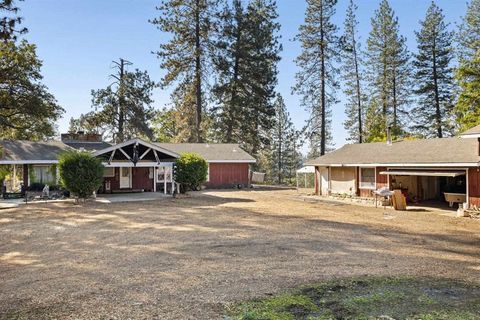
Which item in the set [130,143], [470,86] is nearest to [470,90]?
[470,86]

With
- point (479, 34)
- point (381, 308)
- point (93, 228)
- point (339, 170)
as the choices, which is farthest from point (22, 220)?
point (479, 34)

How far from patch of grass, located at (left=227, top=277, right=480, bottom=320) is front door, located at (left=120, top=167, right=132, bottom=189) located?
21527 millimetres

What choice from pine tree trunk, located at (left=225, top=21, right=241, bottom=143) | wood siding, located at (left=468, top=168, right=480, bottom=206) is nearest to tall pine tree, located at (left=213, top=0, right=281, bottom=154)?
pine tree trunk, located at (left=225, top=21, right=241, bottom=143)

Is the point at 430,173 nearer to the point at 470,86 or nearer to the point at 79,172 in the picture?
the point at 470,86

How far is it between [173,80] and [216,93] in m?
5.03

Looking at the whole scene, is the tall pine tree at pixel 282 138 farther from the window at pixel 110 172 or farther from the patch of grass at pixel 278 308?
the patch of grass at pixel 278 308

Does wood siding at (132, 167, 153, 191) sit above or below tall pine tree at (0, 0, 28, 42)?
below

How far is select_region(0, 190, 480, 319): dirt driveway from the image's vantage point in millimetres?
6281

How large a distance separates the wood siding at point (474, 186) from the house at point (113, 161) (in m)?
17.0

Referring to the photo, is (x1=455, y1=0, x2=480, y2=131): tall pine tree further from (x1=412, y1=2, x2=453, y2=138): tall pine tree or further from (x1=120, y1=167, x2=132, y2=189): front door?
(x1=120, y1=167, x2=132, y2=189): front door

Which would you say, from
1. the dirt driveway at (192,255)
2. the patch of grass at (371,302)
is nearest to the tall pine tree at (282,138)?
the dirt driveway at (192,255)

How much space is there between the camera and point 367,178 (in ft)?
73.8

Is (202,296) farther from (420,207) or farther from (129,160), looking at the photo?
(129,160)

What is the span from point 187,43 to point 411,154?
91.2 ft
